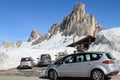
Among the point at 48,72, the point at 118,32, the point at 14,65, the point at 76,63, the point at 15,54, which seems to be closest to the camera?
the point at 76,63

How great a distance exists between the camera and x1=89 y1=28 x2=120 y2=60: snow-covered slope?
30.5m

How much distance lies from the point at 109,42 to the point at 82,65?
46.8ft

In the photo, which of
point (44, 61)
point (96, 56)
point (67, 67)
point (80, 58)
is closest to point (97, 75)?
point (96, 56)

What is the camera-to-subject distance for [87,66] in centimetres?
1855

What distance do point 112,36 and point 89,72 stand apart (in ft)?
47.1

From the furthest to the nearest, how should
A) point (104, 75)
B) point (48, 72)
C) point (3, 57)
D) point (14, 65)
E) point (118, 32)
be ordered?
point (3, 57), point (14, 65), point (118, 32), point (48, 72), point (104, 75)

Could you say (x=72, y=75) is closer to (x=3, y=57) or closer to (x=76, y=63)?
(x=76, y=63)

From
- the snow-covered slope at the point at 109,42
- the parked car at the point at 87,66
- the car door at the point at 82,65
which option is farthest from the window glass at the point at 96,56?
the snow-covered slope at the point at 109,42

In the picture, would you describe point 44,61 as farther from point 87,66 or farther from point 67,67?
point 87,66

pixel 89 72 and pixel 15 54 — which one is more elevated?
pixel 15 54

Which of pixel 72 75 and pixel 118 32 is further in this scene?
pixel 118 32

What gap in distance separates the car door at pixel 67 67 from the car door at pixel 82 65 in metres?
0.37

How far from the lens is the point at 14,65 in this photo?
143ft

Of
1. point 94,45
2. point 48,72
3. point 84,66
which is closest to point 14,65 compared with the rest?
point 94,45
